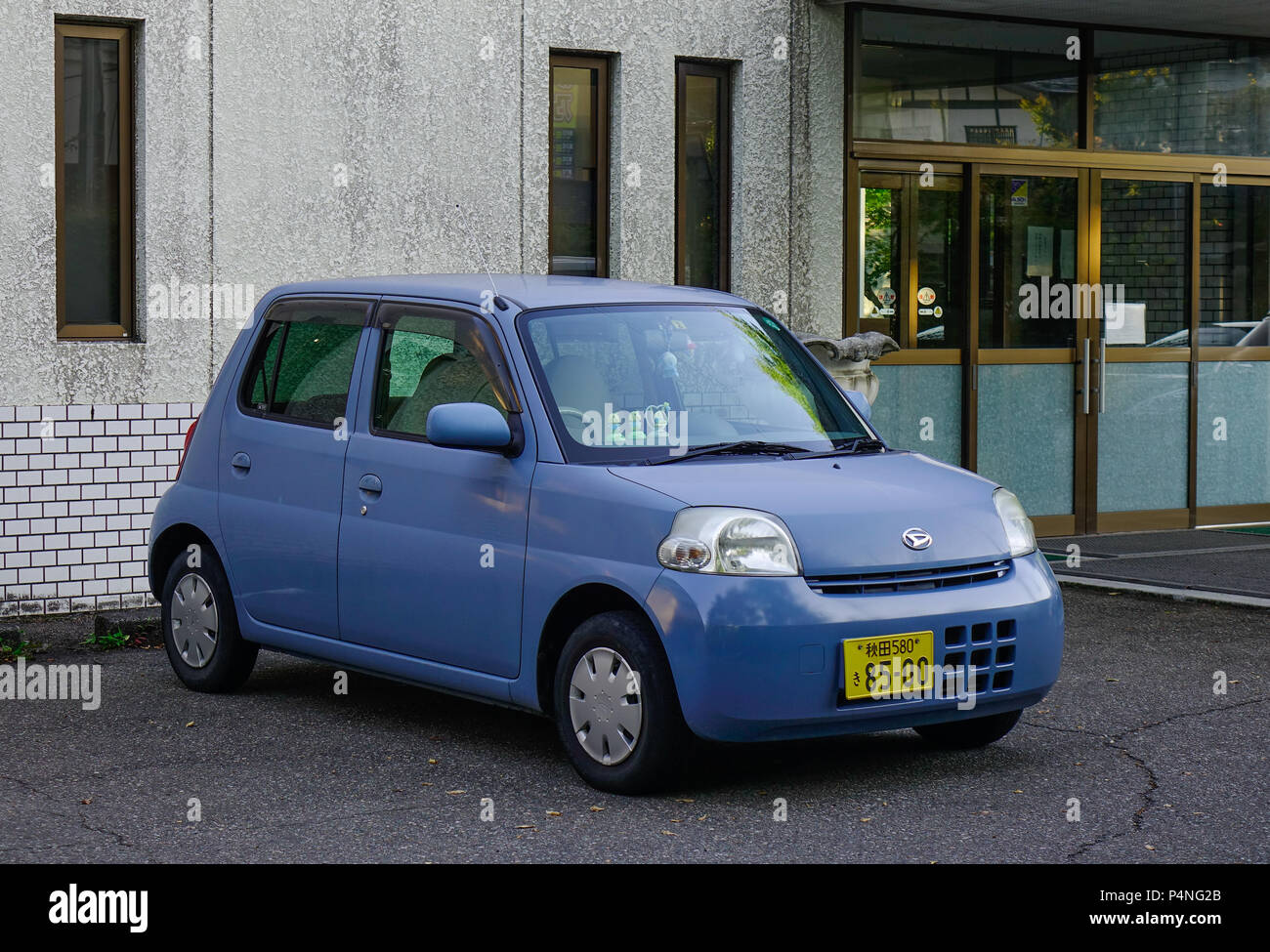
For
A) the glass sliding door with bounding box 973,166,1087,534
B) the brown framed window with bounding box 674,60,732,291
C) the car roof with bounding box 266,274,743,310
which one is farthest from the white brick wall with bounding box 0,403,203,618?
the glass sliding door with bounding box 973,166,1087,534

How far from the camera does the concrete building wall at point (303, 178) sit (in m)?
10.2

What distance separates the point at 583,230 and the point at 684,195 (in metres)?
0.83

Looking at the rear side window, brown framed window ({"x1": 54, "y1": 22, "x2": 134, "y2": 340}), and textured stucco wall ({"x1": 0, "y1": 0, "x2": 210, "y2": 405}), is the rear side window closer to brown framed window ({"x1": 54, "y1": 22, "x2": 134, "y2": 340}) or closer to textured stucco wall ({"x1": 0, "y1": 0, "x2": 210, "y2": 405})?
textured stucco wall ({"x1": 0, "y1": 0, "x2": 210, "y2": 405})

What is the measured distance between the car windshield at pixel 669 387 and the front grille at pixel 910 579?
0.77 meters

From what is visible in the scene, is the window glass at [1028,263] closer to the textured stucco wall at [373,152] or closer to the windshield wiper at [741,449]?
the textured stucco wall at [373,152]

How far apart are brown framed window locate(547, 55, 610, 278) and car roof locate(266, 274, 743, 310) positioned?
471 centimetres

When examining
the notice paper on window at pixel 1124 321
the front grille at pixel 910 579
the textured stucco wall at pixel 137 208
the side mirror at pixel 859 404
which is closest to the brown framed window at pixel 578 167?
the textured stucco wall at pixel 137 208

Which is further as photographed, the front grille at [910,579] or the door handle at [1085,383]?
the door handle at [1085,383]

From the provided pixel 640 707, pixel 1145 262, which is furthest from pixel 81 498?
pixel 1145 262

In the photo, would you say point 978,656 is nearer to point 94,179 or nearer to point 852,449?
point 852,449

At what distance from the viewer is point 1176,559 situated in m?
12.4

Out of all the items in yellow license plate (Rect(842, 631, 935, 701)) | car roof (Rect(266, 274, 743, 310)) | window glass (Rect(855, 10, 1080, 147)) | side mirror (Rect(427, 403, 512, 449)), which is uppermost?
window glass (Rect(855, 10, 1080, 147))

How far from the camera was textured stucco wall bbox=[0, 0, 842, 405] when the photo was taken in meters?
10.3

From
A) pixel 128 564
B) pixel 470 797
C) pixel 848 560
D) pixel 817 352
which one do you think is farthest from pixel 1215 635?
pixel 128 564
